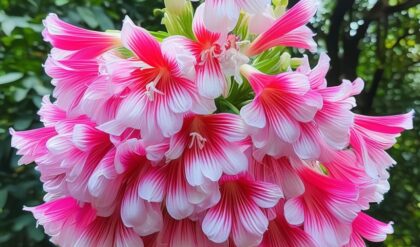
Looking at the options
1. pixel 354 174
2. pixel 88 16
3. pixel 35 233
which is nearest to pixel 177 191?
pixel 354 174

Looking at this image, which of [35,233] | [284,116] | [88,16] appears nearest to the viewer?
[284,116]

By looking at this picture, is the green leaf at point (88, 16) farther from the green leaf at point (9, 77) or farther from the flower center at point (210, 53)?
the flower center at point (210, 53)

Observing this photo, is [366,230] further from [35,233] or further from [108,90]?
[35,233]

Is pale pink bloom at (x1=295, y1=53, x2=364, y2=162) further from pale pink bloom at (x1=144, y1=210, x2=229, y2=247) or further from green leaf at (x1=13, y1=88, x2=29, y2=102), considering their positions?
green leaf at (x1=13, y1=88, x2=29, y2=102)

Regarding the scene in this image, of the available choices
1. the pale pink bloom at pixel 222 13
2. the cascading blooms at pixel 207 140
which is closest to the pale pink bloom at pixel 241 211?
the cascading blooms at pixel 207 140

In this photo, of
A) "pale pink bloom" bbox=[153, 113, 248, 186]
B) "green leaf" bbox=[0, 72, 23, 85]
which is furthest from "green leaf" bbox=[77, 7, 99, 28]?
"pale pink bloom" bbox=[153, 113, 248, 186]

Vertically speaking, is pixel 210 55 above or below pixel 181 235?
above

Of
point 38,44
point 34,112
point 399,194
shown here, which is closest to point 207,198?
point 34,112
